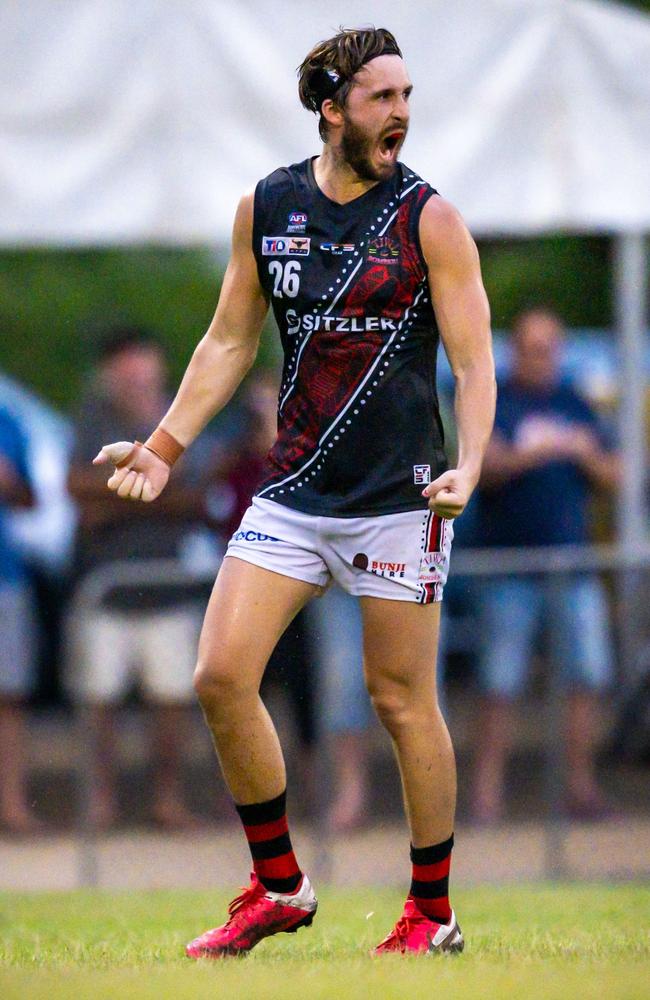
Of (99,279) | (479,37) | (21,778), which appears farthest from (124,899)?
(99,279)

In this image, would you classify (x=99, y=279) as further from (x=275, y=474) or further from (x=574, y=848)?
(x=275, y=474)

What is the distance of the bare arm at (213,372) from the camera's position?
4.82 meters

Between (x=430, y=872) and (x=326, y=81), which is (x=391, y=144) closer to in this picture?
(x=326, y=81)

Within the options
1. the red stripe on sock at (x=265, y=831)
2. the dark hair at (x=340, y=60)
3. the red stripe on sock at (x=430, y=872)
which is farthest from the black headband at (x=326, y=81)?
the red stripe on sock at (x=430, y=872)

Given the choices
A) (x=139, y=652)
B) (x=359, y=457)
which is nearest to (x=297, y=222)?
(x=359, y=457)

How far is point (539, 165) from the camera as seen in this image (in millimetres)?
7109

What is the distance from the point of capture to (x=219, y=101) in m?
6.84

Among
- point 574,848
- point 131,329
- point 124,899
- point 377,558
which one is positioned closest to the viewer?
point 377,558

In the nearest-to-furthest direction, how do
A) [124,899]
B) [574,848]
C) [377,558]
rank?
[377,558] → [124,899] → [574,848]

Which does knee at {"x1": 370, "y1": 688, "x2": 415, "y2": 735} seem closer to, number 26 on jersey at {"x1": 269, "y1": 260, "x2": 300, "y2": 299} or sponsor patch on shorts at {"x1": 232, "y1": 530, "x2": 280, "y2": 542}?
sponsor patch on shorts at {"x1": 232, "y1": 530, "x2": 280, "y2": 542}

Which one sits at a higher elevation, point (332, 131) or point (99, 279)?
point (99, 279)

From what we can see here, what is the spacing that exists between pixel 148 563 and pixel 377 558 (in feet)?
13.7

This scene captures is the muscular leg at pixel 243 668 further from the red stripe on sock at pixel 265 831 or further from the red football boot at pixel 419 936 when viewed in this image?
the red football boot at pixel 419 936

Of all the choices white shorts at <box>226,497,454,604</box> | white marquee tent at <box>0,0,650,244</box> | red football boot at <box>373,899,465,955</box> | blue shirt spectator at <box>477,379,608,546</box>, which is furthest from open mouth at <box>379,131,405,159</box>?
blue shirt spectator at <box>477,379,608,546</box>
